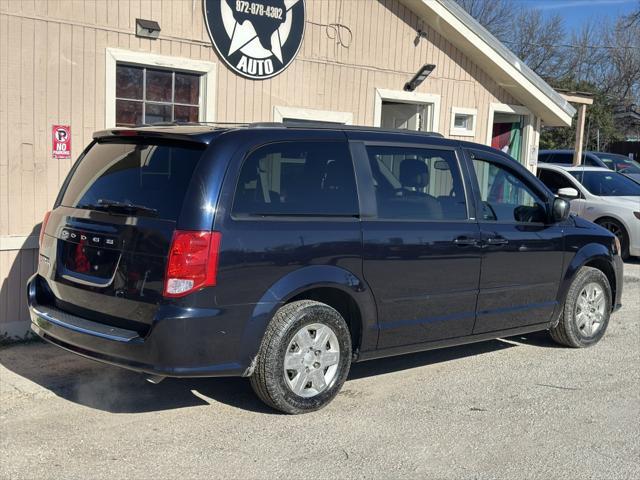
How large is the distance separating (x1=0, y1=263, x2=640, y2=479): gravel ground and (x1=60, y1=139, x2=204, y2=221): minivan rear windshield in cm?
135

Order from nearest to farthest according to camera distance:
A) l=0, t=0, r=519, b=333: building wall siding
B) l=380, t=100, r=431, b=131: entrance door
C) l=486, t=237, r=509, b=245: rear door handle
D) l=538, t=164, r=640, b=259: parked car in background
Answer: l=486, t=237, r=509, b=245: rear door handle < l=0, t=0, r=519, b=333: building wall siding < l=380, t=100, r=431, b=131: entrance door < l=538, t=164, r=640, b=259: parked car in background

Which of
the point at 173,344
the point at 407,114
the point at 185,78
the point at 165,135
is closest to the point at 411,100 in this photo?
the point at 407,114

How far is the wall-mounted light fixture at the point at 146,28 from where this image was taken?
6.96 meters

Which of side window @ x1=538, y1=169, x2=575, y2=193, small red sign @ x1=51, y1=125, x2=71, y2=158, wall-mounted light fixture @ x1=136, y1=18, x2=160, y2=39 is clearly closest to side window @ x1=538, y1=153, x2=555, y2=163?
side window @ x1=538, y1=169, x2=575, y2=193

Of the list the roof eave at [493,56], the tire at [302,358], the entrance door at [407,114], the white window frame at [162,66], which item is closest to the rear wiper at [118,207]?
the tire at [302,358]

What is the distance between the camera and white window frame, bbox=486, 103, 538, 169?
34.8ft

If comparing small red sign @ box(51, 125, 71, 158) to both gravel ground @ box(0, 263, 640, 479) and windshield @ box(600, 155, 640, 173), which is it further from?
windshield @ box(600, 155, 640, 173)

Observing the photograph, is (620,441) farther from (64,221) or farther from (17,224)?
(17,224)

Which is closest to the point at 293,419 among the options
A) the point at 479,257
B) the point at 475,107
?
the point at 479,257

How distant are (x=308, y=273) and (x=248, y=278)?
45cm

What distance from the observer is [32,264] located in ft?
21.7

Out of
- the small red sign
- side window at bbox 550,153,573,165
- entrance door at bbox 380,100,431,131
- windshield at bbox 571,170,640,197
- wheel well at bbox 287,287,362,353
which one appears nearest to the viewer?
wheel well at bbox 287,287,362,353

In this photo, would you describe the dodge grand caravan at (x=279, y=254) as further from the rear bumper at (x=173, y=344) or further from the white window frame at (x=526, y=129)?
the white window frame at (x=526, y=129)

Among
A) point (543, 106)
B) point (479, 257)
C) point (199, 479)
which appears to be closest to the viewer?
point (199, 479)
